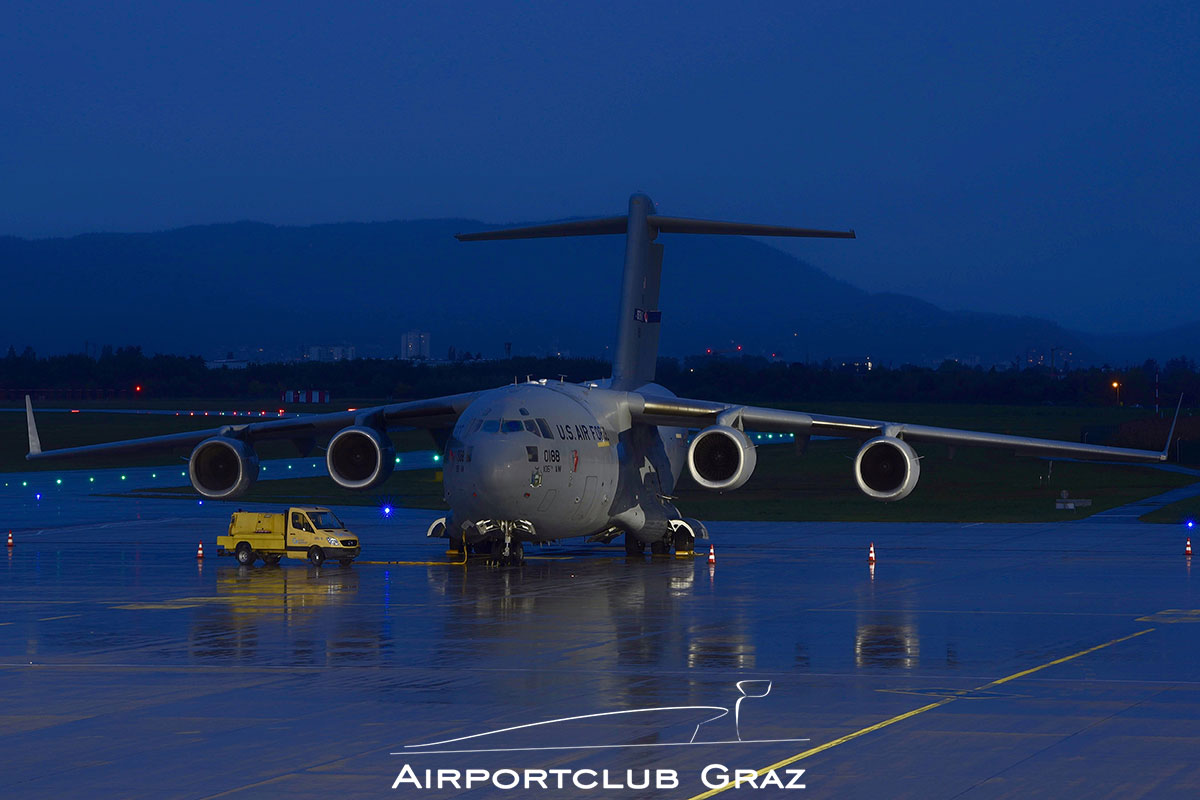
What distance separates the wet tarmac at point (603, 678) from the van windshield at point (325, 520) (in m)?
1.11

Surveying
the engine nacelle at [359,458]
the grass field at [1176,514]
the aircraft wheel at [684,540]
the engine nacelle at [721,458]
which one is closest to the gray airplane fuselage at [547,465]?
the aircraft wheel at [684,540]

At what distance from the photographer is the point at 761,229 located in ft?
112

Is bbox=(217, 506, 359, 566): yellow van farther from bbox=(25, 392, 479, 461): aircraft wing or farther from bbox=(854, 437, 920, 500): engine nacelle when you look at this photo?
bbox=(854, 437, 920, 500): engine nacelle

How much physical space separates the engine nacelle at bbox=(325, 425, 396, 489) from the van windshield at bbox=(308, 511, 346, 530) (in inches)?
35.8

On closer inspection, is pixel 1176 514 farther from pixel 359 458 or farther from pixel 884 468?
pixel 359 458

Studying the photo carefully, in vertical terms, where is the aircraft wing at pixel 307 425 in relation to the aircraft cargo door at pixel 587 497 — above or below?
above

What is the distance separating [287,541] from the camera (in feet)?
107

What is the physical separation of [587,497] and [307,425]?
7134 millimetres

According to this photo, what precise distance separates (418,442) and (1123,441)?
130ft

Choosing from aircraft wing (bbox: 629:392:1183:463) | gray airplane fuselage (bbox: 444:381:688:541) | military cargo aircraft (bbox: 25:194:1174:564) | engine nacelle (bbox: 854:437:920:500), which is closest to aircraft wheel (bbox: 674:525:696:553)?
military cargo aircraft (bbox: 25:194:1174:564)

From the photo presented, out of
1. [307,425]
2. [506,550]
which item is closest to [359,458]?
[307,425]

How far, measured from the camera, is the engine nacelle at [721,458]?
3173 cm

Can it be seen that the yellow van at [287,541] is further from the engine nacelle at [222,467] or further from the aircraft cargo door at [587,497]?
the aircraft cargo door at [587,497]

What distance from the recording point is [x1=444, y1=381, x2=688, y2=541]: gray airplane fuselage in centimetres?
3012
